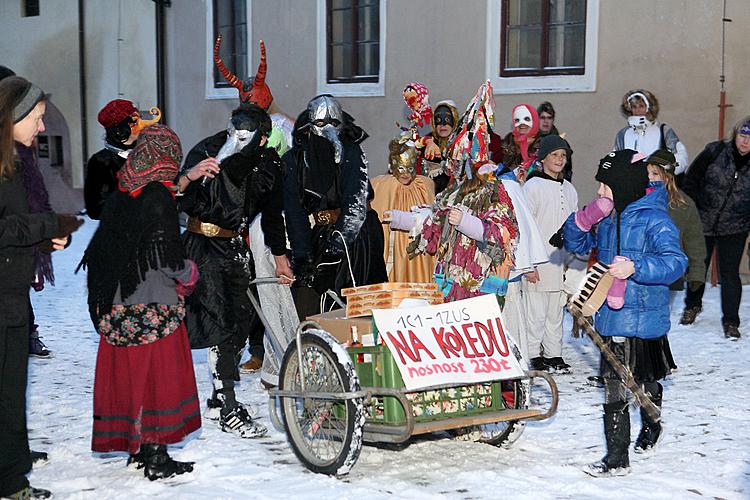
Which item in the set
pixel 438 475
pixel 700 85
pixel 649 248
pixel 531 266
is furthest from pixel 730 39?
pixel 438 475

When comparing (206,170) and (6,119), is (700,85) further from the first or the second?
(6,119)

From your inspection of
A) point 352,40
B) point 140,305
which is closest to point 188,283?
point 140,305

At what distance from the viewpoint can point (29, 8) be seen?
78.0 ft

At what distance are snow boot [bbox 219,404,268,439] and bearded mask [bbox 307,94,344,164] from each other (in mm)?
1831

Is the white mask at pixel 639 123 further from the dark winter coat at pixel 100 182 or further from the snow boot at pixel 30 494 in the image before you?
the snow boot at pixel 30 494

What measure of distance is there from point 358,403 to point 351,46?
38.5 feet

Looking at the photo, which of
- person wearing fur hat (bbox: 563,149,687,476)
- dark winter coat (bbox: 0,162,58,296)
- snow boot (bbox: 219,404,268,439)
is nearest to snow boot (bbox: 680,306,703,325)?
person wearing fur hat (bbox: 563,149,687,476)

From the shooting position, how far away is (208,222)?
651cm

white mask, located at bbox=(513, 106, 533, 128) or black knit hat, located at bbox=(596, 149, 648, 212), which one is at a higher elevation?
white mask, located at bbox=(513, 106, 533, 128)

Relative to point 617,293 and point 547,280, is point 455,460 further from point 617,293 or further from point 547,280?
point 547,280

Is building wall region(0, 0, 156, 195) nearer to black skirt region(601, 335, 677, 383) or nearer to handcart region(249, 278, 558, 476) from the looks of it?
handcart region(249, 278, 558, 476)

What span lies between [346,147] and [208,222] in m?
1.27

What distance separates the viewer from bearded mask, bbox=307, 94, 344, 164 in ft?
23.9

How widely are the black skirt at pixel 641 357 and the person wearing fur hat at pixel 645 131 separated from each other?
5.21 metres
